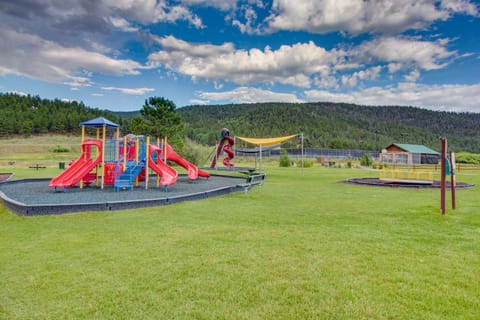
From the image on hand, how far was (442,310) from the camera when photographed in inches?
106

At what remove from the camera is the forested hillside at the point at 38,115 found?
223 feet

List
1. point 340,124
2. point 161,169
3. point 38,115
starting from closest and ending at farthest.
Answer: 1. point 161,169
2. point 38,115
3. point 340,124

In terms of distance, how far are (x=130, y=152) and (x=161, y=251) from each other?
31.7ft

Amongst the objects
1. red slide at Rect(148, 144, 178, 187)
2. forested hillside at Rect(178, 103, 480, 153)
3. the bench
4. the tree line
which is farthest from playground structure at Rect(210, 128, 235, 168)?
forested hillside at Rect(178, 103, 480, 153)

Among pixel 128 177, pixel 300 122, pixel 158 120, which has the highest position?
pixel 300 122

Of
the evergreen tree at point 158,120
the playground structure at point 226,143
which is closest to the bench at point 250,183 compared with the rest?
the playground structure at point 226,143

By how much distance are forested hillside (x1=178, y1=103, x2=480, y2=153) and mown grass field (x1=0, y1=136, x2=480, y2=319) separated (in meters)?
59.3

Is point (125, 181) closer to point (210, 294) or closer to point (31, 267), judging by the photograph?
point (31, 267)

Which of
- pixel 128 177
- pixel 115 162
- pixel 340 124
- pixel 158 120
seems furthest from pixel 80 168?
pixel 340 124

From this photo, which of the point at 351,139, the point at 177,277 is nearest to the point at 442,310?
the point at 177,277

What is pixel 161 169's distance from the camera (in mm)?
12320

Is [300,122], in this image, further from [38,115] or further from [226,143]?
[226,143]

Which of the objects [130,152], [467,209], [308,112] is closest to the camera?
[467,209]

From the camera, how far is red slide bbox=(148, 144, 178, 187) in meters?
11.8
